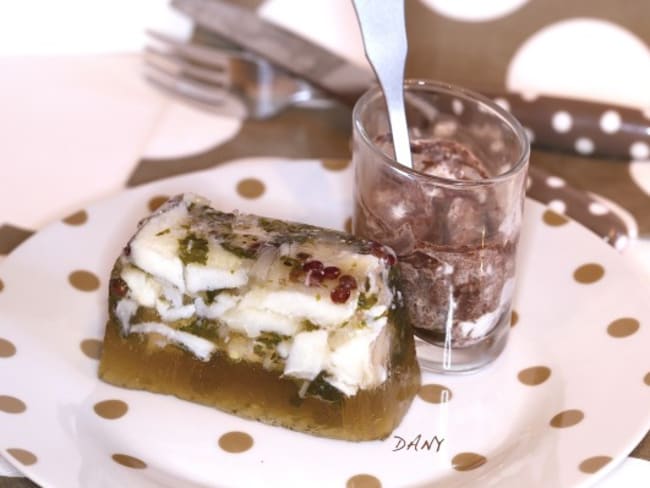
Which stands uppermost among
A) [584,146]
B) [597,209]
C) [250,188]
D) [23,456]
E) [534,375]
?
[584,146]

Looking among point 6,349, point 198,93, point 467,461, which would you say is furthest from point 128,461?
point 198,93

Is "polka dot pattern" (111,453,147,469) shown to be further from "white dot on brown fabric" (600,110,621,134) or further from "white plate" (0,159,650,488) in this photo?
"white dot on brown fabric" (600,110,621,134)

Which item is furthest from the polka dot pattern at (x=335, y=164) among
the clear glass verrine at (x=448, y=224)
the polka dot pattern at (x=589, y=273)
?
the polka dot pattern at (x=589, y=273)

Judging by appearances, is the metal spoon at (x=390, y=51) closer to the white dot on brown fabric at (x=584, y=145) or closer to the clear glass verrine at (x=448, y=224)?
the clear glass verrine at (x=448, y=224)

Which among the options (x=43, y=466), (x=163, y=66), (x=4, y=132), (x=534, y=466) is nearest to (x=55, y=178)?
(x=4, y=132)

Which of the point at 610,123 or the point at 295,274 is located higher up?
the point at 610,123

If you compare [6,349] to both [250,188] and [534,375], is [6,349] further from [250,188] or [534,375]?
[534,375]
